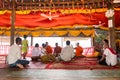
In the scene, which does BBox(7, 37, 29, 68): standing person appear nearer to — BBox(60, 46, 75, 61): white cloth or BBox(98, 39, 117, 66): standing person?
BBox(60, 46, 75, 61): white cloth

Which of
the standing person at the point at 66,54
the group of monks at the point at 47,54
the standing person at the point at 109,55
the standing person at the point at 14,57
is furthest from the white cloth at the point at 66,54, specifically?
the standing person at the point at 14,57

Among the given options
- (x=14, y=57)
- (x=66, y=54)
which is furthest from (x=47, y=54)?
(x=14, y=57)

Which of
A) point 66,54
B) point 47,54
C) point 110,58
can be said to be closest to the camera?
point 110,58

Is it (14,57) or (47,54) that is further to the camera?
(47,54)

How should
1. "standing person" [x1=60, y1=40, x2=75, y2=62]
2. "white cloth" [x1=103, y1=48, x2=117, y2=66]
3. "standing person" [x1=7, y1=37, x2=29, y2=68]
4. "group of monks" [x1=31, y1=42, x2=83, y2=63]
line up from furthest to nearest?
"group of monks" [x1=31, y1=42, x2=83, y2=63], "standing person" [x1=60, y1=40, x2=75, y2=62], "white cloth" [x1=103, y1=48, x2=117, y2=66], "standing person" [x1=7, y1=37, x2=29, y2=68]

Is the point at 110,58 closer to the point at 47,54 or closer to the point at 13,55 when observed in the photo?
the point at 13,55

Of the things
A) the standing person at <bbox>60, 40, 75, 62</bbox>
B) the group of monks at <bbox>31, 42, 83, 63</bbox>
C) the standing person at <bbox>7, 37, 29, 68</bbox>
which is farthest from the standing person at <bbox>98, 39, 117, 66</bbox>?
A: the standing person at <bbox>7, 37, 29, 68</bbox>

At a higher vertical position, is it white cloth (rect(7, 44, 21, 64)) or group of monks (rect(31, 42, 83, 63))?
white cloth (rect(7, 44, 21, 64))

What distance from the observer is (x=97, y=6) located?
8977 mm

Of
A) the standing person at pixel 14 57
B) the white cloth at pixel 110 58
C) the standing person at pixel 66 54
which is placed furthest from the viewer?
the standing person at pixel 66 54

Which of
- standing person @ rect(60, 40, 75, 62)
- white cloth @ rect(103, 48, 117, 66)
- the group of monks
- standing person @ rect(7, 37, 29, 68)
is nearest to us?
standing person @ rect(7, 37, 29, 68)

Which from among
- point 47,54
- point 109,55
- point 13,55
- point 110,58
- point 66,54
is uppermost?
point 13,55

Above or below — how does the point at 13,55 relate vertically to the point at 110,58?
above

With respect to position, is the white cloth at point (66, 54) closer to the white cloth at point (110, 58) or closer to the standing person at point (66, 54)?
the standing person at point (66, 54)
